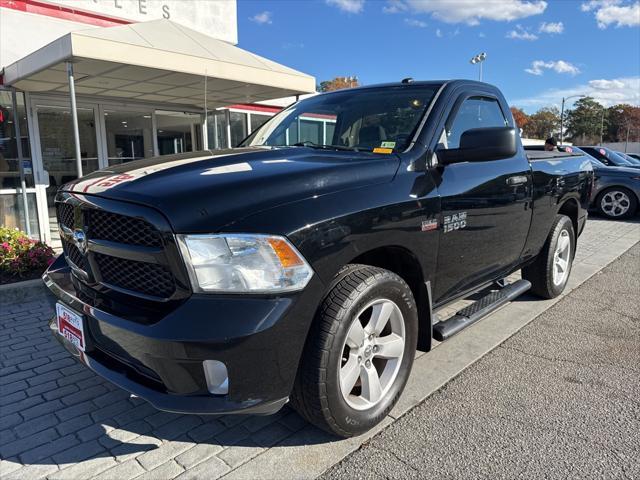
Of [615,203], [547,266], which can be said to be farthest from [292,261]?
[615,203]

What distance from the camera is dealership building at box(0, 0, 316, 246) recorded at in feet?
20.8

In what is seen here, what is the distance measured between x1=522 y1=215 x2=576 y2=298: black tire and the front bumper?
3.23m

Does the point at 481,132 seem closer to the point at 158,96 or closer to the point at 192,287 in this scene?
the point at 192,287

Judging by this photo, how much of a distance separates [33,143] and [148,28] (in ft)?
10.0

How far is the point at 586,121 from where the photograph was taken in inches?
3698

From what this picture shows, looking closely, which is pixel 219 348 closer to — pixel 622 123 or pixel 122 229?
pixel 122 229

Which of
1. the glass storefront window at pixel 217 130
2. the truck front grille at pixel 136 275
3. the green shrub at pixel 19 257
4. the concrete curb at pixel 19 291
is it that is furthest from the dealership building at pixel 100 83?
the truck front grille at pixel 136 275

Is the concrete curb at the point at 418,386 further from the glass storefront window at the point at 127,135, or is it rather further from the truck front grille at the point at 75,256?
the glass storefront window at the point at 127,135

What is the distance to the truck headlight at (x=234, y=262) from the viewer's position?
1.93 m

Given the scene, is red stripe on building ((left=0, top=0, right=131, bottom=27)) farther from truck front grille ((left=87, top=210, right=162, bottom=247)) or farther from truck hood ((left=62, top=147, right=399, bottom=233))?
truck front grille ((left=87, top=210, right=162, bottom=247))

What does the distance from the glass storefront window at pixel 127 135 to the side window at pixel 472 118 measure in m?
7.94

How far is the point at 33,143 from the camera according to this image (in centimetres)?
812

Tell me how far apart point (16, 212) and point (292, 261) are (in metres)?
7.81

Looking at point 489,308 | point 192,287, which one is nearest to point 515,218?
point 489,308
